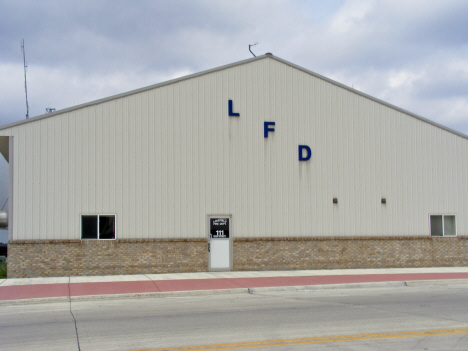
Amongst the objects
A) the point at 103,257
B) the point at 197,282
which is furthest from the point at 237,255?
the point at 103,257

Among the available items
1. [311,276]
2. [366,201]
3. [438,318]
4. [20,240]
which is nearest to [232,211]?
[311,276]

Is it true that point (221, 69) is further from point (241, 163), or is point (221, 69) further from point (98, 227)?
point (98, 227)

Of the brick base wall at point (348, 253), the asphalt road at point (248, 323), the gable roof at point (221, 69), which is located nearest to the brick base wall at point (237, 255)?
the brick base wall at point (348, 253)

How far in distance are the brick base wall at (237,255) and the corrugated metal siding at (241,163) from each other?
393 millimetres

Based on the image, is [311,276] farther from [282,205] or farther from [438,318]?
[438,318]

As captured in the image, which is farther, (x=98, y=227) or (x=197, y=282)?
(x=98, y=227)

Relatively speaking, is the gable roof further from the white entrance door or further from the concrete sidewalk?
the concrete sidewalk

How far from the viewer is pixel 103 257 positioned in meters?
18.0

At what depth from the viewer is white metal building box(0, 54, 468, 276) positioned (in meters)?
17.9

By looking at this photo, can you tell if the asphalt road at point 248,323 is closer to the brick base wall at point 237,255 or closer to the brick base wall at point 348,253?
the brick base wall at point 237,255

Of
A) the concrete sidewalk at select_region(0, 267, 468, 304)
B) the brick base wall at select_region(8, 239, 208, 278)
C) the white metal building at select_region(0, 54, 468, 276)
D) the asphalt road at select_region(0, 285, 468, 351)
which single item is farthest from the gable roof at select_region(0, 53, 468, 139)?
the asphalt road at select_region(0, 285, 468, 351)

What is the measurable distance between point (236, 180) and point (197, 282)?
484cm

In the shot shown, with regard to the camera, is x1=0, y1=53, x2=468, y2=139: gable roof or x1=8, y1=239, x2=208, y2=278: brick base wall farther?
x1=0, y1=53, x2=468, y2=139: gable roof

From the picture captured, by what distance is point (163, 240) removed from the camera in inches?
→ 731
